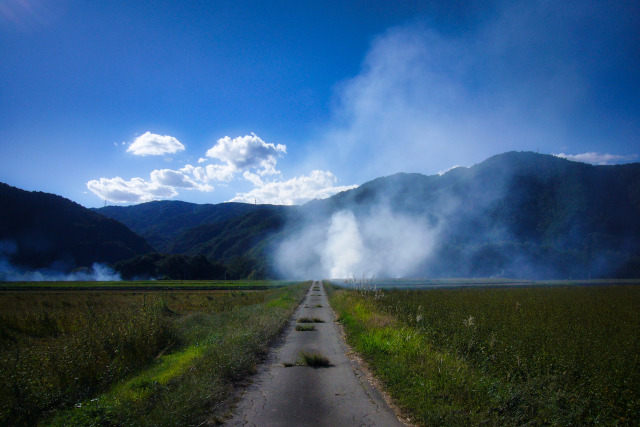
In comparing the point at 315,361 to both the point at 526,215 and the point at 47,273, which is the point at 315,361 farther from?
the point at 526,215

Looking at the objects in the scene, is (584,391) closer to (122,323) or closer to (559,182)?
(122,323)

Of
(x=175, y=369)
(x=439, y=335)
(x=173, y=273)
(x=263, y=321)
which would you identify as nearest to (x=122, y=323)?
(x=175, y=369)

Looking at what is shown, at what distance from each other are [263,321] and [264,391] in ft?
22.4

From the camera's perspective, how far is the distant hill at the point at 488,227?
323 ft

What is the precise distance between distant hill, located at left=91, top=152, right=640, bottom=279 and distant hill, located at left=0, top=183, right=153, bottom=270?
1786 inches

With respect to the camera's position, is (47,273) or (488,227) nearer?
(47,273)

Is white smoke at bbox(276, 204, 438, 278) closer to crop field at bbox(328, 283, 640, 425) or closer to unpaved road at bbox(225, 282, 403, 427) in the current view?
crop field at bbox(328, 283, 640, 425)

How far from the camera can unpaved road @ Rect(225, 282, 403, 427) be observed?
5156mm

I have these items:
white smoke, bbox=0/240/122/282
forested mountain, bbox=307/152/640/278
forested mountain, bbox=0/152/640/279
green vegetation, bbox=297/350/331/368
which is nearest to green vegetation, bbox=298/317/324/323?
green vegetation, bbox=297/350/331/368

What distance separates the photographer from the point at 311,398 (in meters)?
6.13

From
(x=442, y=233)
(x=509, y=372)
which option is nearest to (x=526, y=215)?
(x=442, y=233)

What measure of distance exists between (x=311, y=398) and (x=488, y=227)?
451 ft

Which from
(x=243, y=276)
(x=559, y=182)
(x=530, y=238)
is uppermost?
(x=559, y=182)

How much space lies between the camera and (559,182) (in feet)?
460
